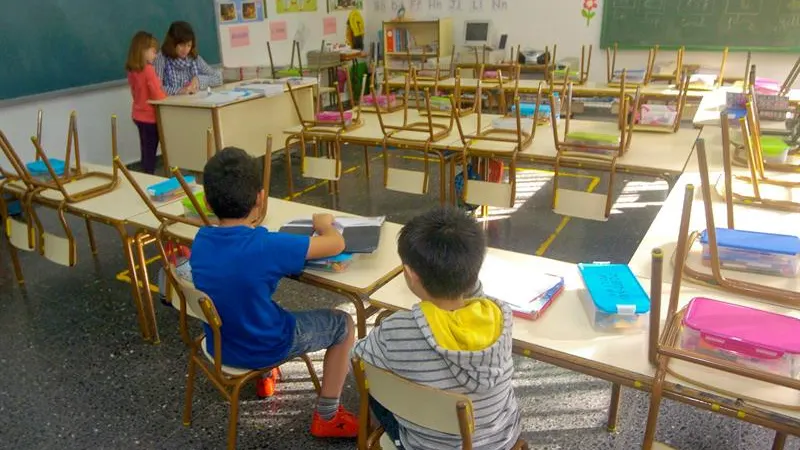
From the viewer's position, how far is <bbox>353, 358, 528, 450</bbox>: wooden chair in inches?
43.3

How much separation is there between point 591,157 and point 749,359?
5.75 ft

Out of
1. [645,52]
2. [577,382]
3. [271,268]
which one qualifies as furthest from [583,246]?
[645,52]

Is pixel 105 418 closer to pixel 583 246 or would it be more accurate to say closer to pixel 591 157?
pixel 591 157

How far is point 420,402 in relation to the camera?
1.15 meters

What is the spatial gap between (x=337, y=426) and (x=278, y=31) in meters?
5.82

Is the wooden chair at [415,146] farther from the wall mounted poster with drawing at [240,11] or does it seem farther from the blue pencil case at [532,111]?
the wall mounted poster with drawing at [240,11]

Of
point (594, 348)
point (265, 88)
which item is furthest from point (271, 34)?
point (594, 348)

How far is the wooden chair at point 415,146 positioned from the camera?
10.5 ft

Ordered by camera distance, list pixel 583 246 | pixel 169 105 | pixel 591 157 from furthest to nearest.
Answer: pixel 169 105, pixel 583 246, pixel 591 157

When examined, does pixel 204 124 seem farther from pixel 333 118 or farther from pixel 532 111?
pixel 532 111

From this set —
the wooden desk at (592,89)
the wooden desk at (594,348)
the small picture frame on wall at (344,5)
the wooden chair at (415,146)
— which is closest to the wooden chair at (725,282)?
the wooden desk at (594,348)

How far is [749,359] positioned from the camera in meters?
1.17

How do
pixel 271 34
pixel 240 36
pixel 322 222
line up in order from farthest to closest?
pixel 271 34 → pixel 240 36 → pixel 322 222

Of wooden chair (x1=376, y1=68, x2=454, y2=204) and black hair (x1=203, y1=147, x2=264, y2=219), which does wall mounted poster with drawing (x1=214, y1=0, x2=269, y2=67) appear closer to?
wooden chair (x1=376, y1=68, x2=454, y2=204)
